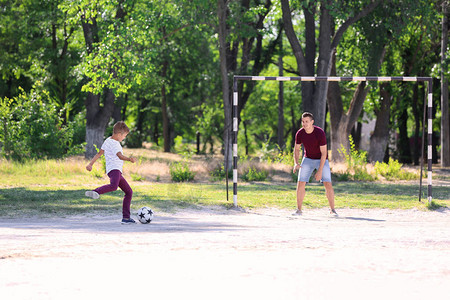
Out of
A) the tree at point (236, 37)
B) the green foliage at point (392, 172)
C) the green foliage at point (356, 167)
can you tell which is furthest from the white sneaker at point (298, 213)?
the green foliage at point (392, 172)

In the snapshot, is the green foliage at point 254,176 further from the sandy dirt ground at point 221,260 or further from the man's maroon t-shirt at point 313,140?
the sandy dirt ground at point 221,260

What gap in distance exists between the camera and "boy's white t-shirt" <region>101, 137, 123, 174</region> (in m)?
10.9

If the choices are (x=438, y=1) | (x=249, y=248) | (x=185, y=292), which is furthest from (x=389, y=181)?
(x=185, y=292)

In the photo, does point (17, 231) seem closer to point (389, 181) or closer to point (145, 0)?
point (389, 181)

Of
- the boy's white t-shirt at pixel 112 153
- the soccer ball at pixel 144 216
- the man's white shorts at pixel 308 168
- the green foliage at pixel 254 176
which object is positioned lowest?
the soccer ball at pixel 144 216

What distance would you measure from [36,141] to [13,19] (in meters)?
11.5

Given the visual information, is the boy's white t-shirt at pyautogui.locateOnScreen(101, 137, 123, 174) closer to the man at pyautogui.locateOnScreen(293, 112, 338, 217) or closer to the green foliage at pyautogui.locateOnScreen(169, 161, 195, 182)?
the man at pyautogui.locateOnScreen(293, 112, 338, 217)

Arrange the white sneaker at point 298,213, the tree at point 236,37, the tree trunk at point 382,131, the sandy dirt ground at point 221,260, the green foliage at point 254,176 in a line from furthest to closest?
the tree trunk at point 382,131
the tree at point 236,37
the green foliage at point 254,176
the white sneaker at point 298,213
the sandy dirt ground at point 221,260

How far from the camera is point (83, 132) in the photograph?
3619 cm

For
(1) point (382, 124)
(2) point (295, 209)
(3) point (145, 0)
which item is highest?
(3) point (145, 0)

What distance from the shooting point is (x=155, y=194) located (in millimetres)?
16531

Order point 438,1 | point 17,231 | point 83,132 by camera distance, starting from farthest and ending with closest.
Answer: point 83,132
point 438,1
point 17,231

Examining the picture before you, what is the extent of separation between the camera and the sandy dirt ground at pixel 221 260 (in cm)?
635

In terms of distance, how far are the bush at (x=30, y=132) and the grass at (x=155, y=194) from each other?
2.03m
